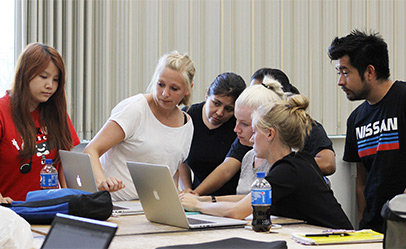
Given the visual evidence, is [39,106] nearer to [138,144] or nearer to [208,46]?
[138,144]

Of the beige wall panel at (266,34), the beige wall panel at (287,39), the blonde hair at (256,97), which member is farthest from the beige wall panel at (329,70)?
the blonde hair at (256,97)

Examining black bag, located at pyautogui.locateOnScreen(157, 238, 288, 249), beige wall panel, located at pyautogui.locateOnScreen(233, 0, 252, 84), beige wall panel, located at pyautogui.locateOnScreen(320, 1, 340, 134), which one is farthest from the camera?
beige wall panel, located at pyautogui.locateOnScreen(320, 1, 340, 134)

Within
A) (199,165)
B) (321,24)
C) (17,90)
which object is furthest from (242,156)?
(321,24)

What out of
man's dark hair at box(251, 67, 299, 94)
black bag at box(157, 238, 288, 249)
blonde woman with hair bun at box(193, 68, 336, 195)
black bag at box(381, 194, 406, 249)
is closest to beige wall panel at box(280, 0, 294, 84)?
man's dark hair at box(251, 67, 299, 94)

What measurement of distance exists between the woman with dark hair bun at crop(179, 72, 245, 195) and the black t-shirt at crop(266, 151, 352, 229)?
0.90 meters

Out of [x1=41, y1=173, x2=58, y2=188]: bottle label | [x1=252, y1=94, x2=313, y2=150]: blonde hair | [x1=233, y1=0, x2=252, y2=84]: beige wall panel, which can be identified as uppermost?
[x1=233, y1=0, x2=252, y2=84]: beige wall panel

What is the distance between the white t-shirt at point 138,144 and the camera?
2693 millimetres

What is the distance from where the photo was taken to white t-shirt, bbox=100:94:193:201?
2.69 m

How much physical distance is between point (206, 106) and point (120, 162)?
611mm

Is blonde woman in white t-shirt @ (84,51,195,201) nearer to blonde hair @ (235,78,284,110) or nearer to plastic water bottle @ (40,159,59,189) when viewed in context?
plastic water bottle @ (40,159,59,189)

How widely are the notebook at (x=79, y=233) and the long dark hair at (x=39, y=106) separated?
1.53 m

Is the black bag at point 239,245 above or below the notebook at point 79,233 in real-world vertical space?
below

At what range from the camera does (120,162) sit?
8.98 feet

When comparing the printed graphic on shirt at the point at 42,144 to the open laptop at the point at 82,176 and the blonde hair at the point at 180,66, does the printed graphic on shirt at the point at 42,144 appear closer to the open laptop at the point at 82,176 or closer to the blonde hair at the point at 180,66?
the open laptop at the point at 82,176
